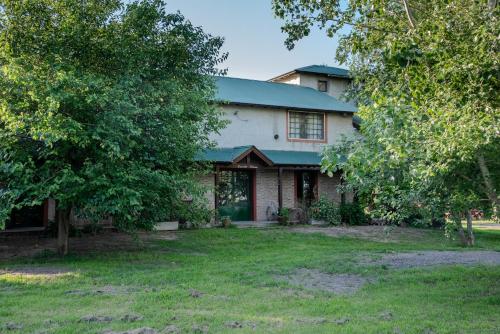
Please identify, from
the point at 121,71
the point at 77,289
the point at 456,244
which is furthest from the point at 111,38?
the point at 456,244

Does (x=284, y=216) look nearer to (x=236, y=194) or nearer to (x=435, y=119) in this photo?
(x=236, y=194)

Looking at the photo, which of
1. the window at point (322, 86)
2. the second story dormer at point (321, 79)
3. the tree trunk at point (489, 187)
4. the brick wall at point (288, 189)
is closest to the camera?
the tree trunk at point (489, 187)

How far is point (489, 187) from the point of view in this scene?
267 inches

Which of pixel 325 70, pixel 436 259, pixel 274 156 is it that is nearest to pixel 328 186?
pixel 274 156

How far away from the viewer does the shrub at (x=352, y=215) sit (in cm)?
2234

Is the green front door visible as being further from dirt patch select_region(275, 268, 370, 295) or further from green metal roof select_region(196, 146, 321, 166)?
dirt patch select_region(275, 268, 370, 295)

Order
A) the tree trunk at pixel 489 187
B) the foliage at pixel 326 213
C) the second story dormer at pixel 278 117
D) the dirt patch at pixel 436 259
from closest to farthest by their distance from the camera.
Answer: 1. the tree trunk at pixel 489 187
2. the dirt patch at pixel 436 259
3. the foliage at pixel 326 213
4. the second story dormer at pixel 278 117

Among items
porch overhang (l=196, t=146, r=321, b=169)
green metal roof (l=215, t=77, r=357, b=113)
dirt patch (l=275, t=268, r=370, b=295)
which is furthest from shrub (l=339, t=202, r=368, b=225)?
dirt patch (l=275, t=268, r=370, b=295)

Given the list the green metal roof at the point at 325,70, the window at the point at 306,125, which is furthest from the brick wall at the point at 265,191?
the green metal roof at the point at 325,70

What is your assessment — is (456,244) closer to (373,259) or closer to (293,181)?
(373,259)

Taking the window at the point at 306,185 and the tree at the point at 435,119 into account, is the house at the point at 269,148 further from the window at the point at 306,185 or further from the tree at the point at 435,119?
the tree at the point at 435,119

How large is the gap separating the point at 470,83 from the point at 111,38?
8.85 metres

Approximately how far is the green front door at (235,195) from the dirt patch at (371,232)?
3.11 metres

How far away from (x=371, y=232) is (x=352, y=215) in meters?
2.84
